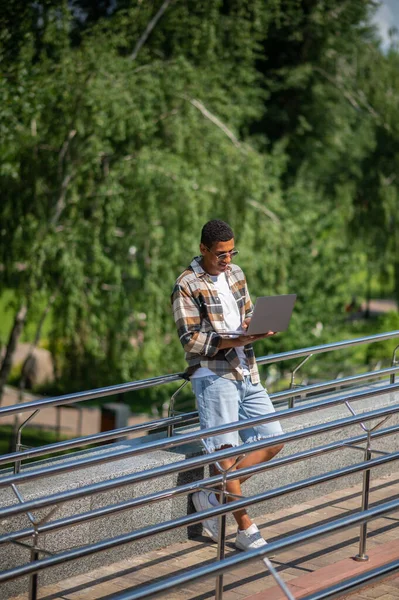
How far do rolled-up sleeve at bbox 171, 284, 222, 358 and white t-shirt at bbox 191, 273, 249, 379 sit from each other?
0.48 ft

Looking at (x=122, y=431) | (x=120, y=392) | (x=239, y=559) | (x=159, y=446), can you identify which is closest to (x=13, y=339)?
(x=120, y=392)

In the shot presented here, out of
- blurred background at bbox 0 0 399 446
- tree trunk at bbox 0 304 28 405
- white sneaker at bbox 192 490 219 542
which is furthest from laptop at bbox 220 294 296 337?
tree trunk at bbox 0 304 28 405

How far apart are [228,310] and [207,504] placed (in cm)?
108

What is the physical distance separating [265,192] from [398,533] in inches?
473

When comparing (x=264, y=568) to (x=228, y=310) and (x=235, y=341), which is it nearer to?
(x=235, y=341)

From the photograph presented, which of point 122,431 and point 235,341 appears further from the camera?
point 122,431

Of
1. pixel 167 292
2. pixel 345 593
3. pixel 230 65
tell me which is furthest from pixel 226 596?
pixel 230 65

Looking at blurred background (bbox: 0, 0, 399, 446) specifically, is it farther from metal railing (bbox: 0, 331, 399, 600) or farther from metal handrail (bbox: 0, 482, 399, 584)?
metal handrail (bbox: 0, 482, 399, 584)

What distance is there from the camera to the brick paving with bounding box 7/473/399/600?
4.63 metres

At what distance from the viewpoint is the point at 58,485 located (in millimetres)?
4895

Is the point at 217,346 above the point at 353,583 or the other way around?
above

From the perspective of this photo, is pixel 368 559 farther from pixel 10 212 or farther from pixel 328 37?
pixel 328 37

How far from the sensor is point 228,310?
16.9 ft

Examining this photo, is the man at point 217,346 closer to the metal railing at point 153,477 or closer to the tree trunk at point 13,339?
the metal railing at point 153,477
